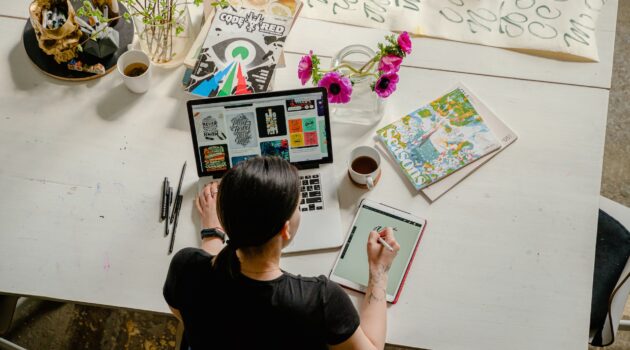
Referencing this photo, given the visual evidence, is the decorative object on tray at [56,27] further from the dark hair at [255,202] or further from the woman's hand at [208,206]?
the dark hair at [255,202]

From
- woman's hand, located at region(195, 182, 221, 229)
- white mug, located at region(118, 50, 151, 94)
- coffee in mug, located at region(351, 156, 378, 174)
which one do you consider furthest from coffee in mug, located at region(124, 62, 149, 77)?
coffee in mug, located at region(351, 156, 378, 174)

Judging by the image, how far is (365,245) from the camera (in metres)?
1.18

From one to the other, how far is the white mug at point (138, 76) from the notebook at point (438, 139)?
572 mm

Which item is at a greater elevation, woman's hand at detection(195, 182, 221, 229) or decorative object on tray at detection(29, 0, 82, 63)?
decorative object on tray at detection(29, 0, 82, 63)

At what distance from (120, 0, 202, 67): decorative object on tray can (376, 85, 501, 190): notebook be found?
54 centimetres

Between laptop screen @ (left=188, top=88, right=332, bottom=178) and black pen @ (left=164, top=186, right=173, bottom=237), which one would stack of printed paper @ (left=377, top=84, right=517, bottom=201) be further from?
black pen @ (left=164, top=186, right=173, bottom=237)

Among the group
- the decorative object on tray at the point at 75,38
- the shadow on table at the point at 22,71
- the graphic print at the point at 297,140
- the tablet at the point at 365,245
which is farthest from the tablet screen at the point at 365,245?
the shadow on table at the point at 22,71

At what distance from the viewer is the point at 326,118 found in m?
1.20

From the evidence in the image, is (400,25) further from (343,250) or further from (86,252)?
(86,252)

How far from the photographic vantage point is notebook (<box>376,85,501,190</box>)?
1.25 m

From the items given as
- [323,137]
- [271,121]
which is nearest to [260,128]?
[271,121]

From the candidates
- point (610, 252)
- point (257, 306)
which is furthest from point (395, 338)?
point (610, 252)

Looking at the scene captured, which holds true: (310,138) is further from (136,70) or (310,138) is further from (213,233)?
(136,70)

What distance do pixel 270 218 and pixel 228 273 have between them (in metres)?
0.14
